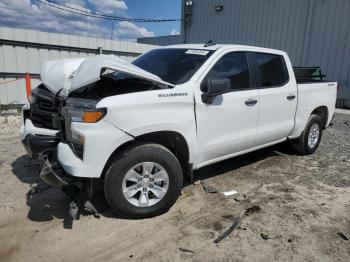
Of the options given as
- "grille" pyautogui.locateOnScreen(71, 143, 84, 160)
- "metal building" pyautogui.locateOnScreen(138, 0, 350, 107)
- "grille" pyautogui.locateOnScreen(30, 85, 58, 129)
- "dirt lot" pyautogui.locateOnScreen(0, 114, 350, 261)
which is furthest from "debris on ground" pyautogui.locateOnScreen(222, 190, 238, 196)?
"metal building" pyautogui.locateOnScreen(138, 0, 350, 107)

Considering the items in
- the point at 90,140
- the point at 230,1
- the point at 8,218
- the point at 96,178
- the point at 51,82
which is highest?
the point at 230,1

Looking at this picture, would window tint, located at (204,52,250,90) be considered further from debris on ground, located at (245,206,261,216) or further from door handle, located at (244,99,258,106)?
debris on ground, located at (245,206,261,216)

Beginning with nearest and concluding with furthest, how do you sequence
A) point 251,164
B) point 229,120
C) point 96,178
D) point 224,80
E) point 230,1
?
point 96,178 < point 224,80 < point 229,120 < point 251,164 < point 230,1

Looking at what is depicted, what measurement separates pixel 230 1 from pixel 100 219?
1490cm

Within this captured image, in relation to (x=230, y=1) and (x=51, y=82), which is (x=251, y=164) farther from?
(x=230, y=1)

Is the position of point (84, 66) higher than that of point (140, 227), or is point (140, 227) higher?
point (84, 66)

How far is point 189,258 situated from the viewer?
2996 mm

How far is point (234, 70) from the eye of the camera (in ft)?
14.6

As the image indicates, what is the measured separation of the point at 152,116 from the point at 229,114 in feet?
3.93

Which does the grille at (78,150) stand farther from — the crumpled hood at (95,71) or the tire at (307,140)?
the tire at (307,140)

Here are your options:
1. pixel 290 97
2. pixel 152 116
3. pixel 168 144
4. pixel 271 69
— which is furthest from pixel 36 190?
pixel 290 97

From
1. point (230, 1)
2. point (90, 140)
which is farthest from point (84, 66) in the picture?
point (230, 1)

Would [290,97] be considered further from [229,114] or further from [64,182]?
[64,182]

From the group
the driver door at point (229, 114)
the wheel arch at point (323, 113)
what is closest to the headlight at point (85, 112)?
the driver door at point (229, 114)
